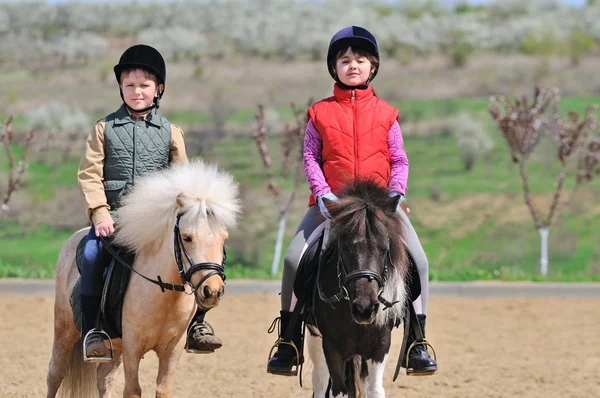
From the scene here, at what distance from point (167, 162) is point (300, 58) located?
37979 mm

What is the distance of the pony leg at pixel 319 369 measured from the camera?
5.76m

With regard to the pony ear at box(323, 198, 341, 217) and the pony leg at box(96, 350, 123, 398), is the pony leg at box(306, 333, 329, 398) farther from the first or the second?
the pony leg at box(96, 350, 123, 398)

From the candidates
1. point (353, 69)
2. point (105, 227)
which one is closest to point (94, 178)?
point (105, 227)

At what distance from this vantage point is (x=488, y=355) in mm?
9688

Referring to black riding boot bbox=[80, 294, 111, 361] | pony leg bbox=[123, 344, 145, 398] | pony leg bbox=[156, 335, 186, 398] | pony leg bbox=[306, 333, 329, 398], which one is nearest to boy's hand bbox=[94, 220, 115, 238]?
black riding boot bbox=[80, 294, 111, 361]

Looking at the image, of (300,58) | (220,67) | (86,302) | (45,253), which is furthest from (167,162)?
(300,58)

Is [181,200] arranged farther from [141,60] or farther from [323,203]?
[141,60]

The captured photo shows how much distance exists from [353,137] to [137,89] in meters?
1.42

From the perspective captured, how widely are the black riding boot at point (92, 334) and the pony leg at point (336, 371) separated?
4.52 ft

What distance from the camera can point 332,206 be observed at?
5059 mm

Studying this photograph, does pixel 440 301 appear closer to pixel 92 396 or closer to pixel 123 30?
pixel 92 396

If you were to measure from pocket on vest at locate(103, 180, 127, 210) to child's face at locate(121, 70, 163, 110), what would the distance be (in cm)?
50

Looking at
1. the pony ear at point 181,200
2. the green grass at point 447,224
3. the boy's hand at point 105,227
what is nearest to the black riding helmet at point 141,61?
the boy's hand at point 105,227

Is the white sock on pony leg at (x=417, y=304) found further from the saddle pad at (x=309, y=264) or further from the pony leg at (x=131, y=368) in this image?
the pony leg at (x=131, y=368)
